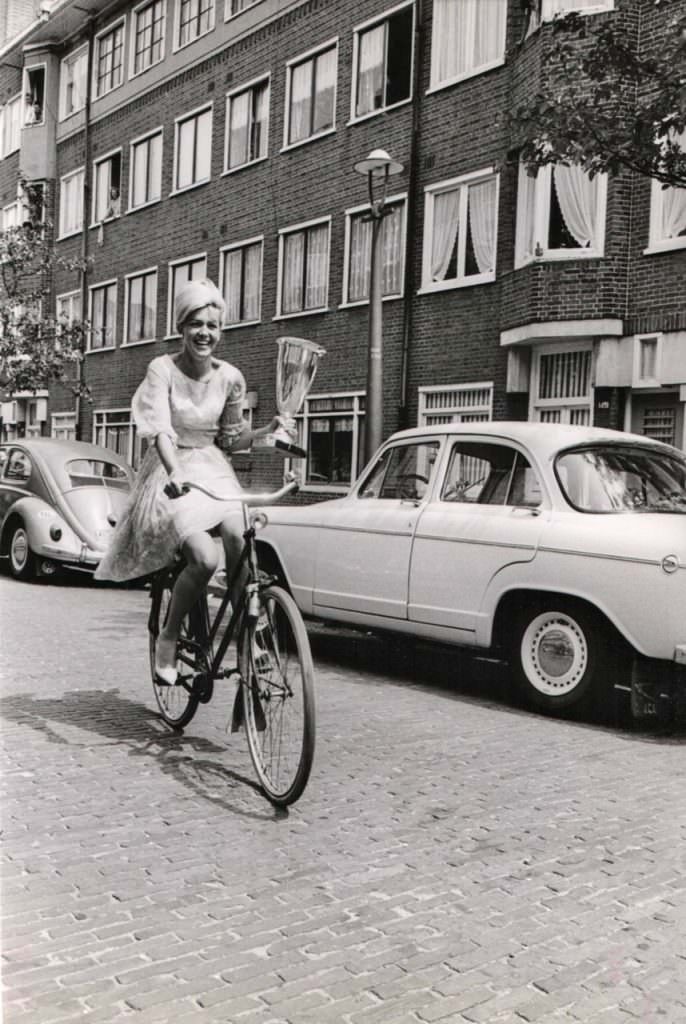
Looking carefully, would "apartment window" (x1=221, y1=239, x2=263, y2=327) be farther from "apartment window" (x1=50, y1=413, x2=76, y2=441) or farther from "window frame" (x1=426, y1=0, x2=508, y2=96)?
"apartment window" (x1=50, y1=413, x2=76, y2=441)

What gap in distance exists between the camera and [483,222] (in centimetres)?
1839

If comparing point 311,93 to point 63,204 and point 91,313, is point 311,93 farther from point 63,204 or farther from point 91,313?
point 63,204

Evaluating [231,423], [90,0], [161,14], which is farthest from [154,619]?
[90,0]

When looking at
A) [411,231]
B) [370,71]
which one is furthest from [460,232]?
[370,71]

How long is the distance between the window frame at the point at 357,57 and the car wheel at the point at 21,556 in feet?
36.5

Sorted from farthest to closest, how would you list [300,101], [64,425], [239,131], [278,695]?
[64,425], [239,131], [300,101], [278,695]

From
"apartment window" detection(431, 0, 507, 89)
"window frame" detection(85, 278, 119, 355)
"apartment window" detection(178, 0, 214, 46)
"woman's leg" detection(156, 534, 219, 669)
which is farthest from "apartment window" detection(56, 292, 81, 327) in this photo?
"woman's leg" detection(156, 534, 219, 669)

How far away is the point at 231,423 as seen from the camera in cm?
529

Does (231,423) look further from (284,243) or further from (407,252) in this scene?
(284,243)

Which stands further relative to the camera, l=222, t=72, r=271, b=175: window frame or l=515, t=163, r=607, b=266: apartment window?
l=222, t=72, r=271, b=175: window frame

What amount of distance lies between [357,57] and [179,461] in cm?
1837

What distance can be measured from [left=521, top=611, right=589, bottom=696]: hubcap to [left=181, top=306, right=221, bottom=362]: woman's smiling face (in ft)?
9.14

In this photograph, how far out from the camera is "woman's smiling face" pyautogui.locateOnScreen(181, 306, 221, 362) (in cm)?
501

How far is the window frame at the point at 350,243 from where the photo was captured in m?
20.0
